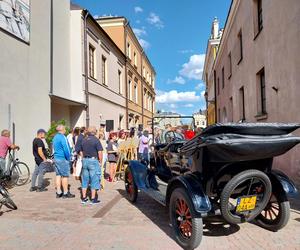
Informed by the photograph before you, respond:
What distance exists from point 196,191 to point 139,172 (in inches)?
113

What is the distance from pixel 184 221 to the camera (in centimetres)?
482

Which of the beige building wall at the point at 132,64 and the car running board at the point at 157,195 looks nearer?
the car running board at the point at 157,195

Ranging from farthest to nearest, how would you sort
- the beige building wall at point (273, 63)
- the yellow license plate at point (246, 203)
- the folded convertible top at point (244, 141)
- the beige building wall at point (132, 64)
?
the beige building wall at point (132, 64), the beige building wall at point (273, 63), the yellow license plate at point (246, 203), the folded convertible top at point (244, 141)

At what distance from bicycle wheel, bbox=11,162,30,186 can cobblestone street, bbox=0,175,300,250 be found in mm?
2808

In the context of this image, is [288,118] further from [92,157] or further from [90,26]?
[90,26]

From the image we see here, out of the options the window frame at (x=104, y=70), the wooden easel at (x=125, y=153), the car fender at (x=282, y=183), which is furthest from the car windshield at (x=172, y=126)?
the window frame at (x=104, y=70)

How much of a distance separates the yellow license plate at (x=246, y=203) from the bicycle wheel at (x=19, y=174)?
7.29m

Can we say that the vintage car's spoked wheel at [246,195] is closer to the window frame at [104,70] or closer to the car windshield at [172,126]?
the car windshield at [172,126]

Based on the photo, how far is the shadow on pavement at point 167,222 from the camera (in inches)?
208

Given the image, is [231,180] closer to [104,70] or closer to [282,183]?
[282,183]

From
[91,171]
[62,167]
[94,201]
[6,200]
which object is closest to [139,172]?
[91,171]

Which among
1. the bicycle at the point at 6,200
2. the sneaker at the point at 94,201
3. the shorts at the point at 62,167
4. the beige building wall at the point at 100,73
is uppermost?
the beige building wall at the point at 100,73

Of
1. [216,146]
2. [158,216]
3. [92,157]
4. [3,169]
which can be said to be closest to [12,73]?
[3,169]

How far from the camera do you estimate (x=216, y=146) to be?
4.26 metres
